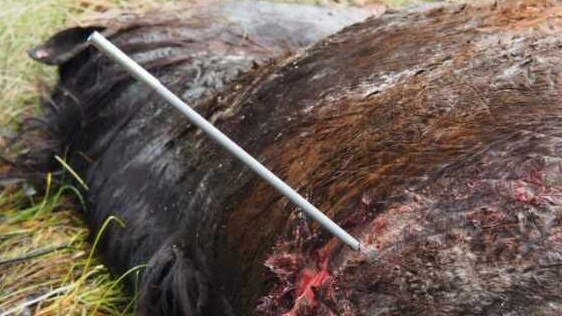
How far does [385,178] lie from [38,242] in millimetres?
1557

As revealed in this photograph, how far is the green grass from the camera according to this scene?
2.43 m

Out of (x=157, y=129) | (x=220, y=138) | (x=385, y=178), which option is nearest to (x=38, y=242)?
(x=157, y=129)

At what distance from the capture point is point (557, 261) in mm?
Result: 1244

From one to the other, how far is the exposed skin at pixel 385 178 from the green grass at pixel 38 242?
0.78 feet

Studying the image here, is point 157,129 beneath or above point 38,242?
above

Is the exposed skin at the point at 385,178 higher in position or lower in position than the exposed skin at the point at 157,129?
higher

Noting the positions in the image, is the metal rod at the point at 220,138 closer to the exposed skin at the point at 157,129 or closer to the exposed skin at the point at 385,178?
the exposed skin at the point at 385,178

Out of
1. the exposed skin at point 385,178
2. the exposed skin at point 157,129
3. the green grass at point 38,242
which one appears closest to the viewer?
the exposed skin at point 385,178

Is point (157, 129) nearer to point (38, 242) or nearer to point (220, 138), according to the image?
point (38, 242)

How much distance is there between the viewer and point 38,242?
275cm

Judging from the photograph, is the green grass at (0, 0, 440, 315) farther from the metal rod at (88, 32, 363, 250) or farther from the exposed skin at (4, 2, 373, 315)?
the metal rod at (88, 32, 363, 250)

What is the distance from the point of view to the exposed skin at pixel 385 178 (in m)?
1.32

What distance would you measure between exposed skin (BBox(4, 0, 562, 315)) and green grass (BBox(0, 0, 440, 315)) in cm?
24

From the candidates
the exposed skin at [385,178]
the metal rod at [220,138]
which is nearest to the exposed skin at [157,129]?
the exposed skin at [385,178]
